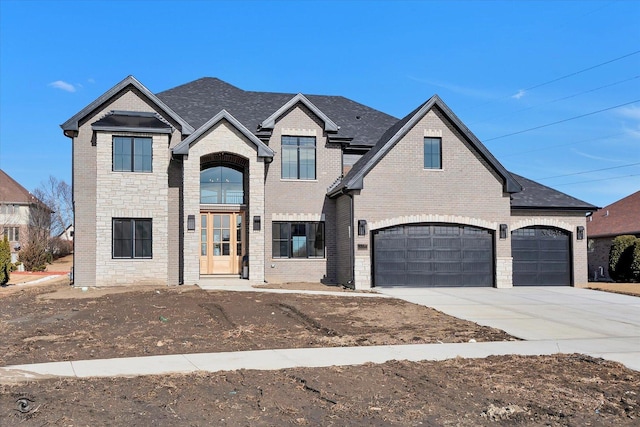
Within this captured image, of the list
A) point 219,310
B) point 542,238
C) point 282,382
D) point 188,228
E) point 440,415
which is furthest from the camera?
point 542,238

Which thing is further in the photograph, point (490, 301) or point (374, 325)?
point (490, 301)

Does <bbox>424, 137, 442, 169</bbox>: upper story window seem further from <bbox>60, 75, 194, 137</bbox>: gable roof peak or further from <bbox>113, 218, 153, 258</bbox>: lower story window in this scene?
<bbox>113, 218, 153, 258</bbox>: lower story window

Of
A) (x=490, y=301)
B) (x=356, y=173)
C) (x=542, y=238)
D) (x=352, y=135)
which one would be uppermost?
(x=352, y=135)

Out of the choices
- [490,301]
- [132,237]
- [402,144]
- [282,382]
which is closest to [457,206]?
[402,144]

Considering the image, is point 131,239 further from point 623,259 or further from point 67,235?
point 67,235

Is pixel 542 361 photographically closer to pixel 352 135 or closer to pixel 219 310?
pixel 219 310

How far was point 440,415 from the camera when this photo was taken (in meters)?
6.27

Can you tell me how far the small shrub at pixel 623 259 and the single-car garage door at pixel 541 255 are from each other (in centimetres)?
644

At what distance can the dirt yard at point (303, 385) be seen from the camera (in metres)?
6.15

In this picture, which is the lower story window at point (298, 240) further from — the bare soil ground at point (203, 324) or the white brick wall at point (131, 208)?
the bare soil ground at point (203, 324)

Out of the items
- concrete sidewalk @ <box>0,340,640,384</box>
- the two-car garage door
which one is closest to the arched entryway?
the two-car garage door

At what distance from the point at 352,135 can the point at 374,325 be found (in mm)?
13967

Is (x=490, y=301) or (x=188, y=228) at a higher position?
(x=188, y=228)

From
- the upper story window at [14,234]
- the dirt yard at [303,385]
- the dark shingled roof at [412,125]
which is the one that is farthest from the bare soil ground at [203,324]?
the upper story window at [14,234]
